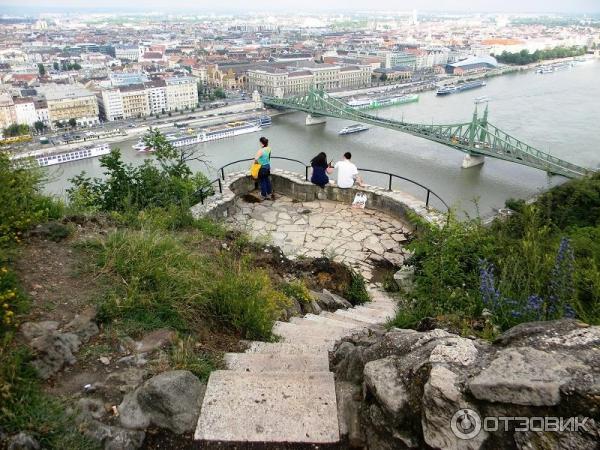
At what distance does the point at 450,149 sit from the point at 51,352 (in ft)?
93.3

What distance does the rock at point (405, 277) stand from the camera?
11.7 ft

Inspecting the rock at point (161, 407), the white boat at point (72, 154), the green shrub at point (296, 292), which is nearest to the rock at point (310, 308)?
the green shrub at point (296, 292)

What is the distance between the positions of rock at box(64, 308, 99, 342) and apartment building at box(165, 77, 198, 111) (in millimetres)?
45992

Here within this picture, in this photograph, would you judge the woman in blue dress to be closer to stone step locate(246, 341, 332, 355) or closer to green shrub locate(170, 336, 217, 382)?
stone step locate(246, 341, 332, 355)

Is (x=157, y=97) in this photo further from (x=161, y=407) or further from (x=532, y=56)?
(x=532, y=56)

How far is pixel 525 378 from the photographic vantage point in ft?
4.18

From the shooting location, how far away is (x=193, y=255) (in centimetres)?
307

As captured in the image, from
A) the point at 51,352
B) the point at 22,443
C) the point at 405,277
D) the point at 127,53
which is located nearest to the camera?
the point at 22,443

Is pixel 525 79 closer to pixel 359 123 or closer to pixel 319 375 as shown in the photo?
pixel 359 123

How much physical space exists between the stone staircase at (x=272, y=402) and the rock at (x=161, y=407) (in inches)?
1.9

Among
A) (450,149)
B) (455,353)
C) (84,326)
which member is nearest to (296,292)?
(84,326)

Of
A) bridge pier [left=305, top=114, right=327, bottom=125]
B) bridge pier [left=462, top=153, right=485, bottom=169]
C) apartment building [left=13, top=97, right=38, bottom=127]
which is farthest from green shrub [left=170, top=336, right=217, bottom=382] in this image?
apartment building [left=13, top=97, right=38, bottom=127]

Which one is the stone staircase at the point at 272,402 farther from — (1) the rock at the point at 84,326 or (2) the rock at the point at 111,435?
(1) the rock at the point at 84,326

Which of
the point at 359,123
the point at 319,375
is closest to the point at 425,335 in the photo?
the point at 319,375
